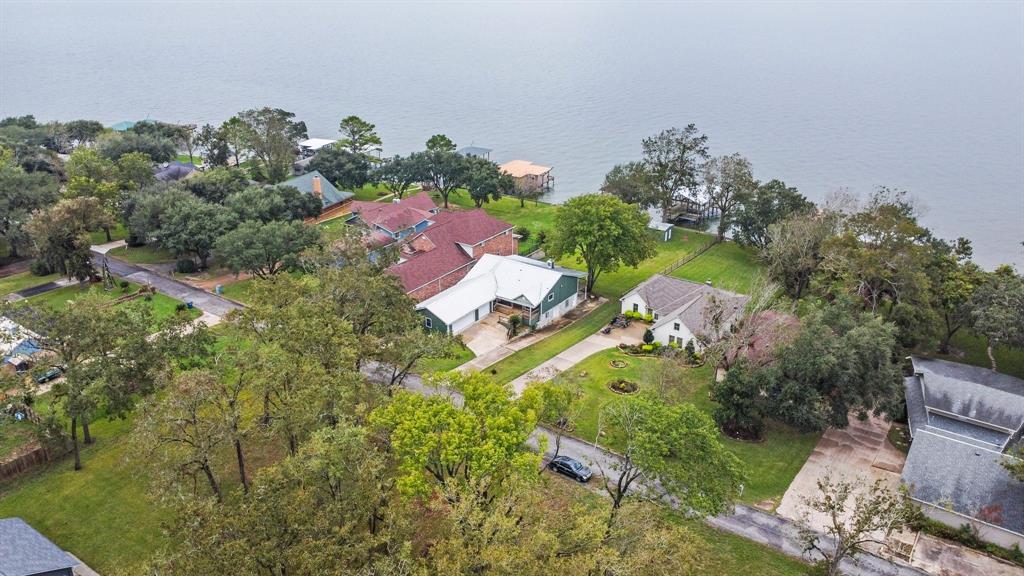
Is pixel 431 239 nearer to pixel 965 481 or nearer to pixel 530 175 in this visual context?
pixel 530 175

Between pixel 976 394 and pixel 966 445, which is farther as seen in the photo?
pixel 976 394

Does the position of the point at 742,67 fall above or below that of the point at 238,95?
above

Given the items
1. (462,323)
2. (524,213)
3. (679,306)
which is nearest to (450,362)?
(462,323)

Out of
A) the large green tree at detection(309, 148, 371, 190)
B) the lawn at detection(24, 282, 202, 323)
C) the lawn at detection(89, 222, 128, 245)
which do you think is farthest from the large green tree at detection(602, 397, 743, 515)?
the lawn at detection(89, 222, 128, 245)

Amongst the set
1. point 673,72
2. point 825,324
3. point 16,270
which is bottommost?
point 16,270

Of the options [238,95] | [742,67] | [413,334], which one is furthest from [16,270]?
[742,67]

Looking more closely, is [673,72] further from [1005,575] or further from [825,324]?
[1005,575]

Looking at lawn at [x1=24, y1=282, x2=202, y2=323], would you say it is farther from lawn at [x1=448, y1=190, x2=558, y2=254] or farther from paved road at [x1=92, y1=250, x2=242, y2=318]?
lawn at [x1=448, y1=190, x2=558, y2=254]
